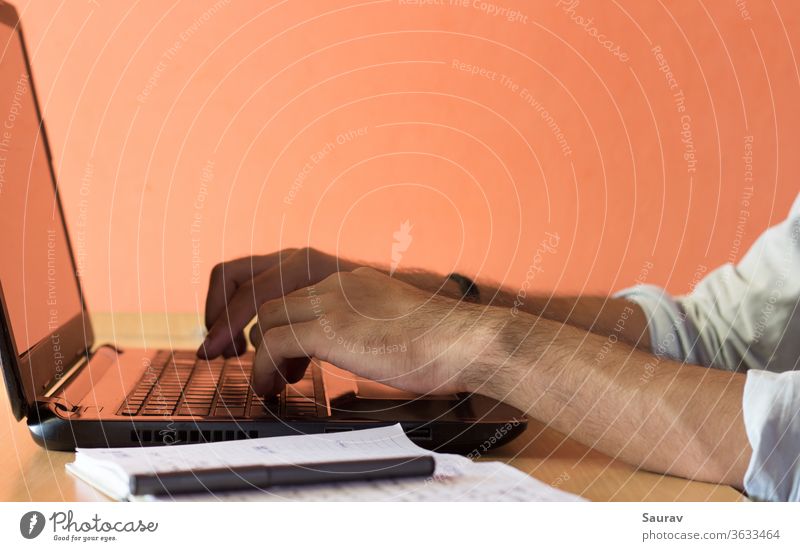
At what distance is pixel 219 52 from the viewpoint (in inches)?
38.5

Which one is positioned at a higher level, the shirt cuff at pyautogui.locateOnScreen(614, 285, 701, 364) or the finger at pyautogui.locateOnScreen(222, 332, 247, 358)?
the finger at pyautogui.locateOnScreen(222, 332, 247, 358)

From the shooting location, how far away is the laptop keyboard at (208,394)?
0.40m

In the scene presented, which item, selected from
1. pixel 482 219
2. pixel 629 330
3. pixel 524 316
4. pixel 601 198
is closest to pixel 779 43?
pixel 601 198

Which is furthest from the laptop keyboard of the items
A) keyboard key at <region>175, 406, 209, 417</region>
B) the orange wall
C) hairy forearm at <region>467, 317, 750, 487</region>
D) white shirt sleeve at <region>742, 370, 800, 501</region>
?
the orange wall

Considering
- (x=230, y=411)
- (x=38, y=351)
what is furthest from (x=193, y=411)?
(x=38, y=351)

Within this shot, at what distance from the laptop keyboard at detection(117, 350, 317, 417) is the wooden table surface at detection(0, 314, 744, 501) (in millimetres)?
46

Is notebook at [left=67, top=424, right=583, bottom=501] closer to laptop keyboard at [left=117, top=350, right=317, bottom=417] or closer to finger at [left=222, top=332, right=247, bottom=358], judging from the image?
laptop keyboard at [left=117, top=350, right=317, bottom=417]

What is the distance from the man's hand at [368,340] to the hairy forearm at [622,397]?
2cm

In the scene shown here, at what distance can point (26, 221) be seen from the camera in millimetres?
510

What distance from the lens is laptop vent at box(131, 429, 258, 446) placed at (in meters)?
0.37

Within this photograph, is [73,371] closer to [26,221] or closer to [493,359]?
[26,221]

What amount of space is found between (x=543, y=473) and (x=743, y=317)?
33cm
